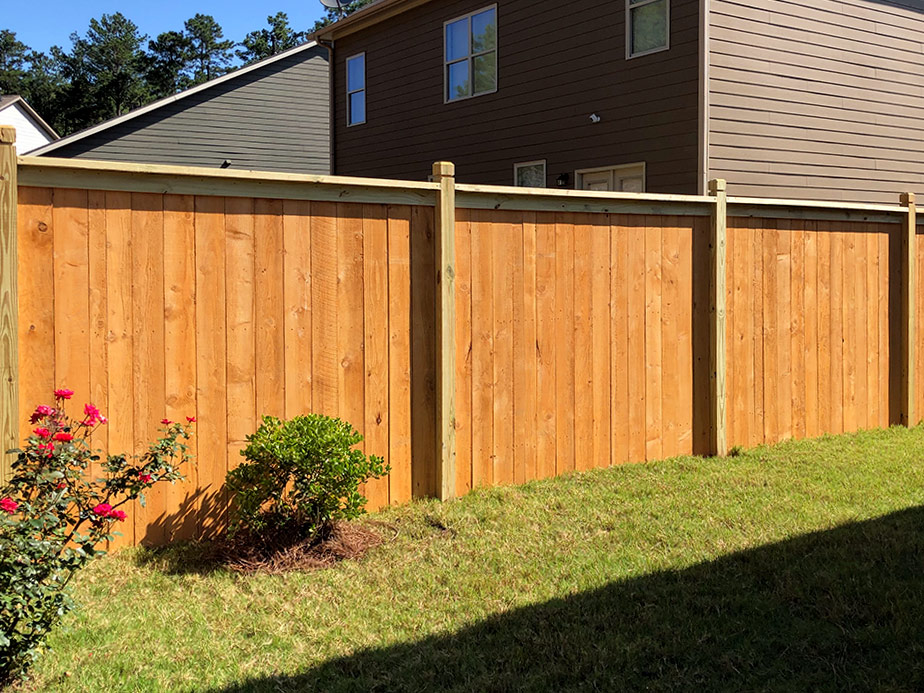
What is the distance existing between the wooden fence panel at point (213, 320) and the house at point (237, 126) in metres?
15.9

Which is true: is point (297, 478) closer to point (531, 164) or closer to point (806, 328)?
point (806, 328)

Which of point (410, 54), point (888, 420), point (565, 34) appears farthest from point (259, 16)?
point (888, 420)

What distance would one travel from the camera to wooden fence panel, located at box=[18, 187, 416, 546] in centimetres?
453

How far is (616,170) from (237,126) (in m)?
11.6

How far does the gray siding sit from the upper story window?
4.10 meters

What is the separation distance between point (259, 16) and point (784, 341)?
5549 cm

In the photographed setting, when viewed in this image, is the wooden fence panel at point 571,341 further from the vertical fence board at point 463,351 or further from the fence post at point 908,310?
the fence post at point 908,310

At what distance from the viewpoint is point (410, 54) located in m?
15.8

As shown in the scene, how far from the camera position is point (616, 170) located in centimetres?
1226

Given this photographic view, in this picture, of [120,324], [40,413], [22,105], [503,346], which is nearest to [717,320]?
[503,346]

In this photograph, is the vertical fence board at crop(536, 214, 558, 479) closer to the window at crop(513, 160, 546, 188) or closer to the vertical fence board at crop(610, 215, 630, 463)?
the vertical fence board at crop(610, 215, 630, 463)

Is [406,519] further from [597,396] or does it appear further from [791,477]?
[791,477]

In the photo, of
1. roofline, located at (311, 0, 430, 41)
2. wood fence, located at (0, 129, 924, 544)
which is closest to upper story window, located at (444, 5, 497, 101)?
roofline, located at (311, 0, 430, 41)

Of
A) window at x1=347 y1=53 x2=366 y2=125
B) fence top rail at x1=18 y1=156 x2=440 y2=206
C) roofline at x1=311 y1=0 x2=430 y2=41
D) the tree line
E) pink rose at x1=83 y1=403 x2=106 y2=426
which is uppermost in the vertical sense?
the tree line
